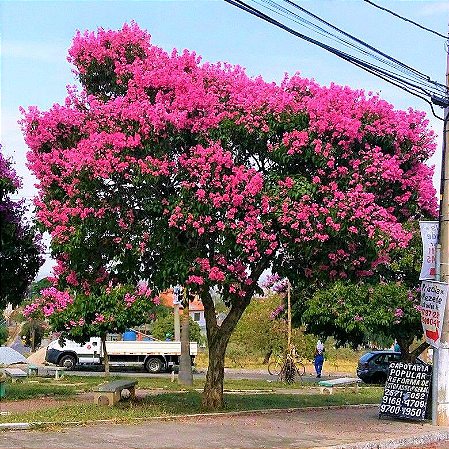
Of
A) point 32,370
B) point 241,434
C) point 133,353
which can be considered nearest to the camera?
point 241,434

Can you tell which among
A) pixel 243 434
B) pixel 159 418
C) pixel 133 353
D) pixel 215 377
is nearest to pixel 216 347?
pixel 215 377

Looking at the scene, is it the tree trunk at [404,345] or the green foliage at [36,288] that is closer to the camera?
the tree trunk at [404,345]

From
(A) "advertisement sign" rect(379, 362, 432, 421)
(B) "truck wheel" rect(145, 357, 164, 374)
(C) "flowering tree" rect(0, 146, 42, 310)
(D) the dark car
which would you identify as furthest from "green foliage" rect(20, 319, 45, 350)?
(A) "advertisement sign" rect(379, 362, 432, 421)

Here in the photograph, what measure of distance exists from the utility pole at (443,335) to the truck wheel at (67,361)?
2621cm

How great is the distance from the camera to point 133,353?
124 ft

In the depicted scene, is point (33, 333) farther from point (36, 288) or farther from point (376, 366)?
point (376, 366)

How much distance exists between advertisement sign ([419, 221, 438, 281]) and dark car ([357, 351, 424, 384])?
1950cm

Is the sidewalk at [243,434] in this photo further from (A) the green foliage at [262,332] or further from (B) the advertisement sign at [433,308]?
(A) the green foliage at [262,332]

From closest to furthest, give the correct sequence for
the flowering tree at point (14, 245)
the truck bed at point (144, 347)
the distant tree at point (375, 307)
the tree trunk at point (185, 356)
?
the flowering tree at point (14, 245), the distant tree at point (375, 307), the tree trunk at point (185, 356), the truck bed at point (144, 347)

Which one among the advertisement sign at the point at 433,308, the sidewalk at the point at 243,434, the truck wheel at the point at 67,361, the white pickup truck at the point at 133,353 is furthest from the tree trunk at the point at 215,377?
the truck wheel at the point at 67,361

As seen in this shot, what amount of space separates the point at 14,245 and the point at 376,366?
812 inches

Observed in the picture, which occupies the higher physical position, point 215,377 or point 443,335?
point 443,335

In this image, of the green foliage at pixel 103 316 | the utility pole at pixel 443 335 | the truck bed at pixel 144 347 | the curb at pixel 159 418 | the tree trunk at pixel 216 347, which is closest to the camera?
the curb at pixel 159 418

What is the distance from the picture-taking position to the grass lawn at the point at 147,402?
14297mm
